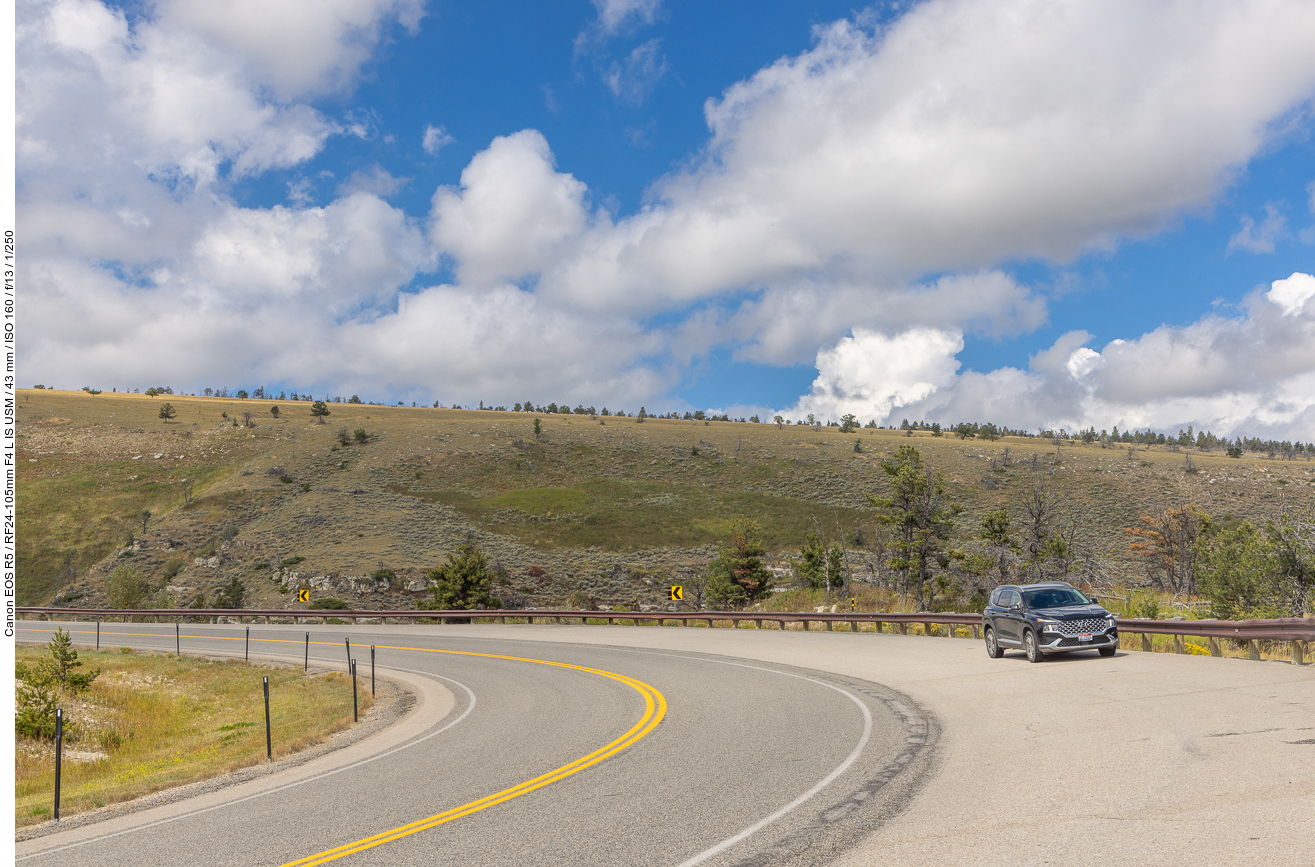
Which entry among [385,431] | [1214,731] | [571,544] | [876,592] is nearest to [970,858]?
[1214,731]

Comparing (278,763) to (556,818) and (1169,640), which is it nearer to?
(556,818)

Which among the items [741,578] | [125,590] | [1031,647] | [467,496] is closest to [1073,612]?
[1031,647]

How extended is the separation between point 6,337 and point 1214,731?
16.7m

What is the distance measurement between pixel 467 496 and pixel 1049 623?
63.5 meters

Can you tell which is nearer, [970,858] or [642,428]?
[970,858]

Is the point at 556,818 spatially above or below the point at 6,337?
below

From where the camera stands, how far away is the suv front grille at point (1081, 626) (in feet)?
52.0

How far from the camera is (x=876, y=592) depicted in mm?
41656

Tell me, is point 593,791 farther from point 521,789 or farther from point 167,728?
point 167,728

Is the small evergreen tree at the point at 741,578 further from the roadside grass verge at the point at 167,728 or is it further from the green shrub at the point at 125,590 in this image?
the green shrub at the point at 125,590

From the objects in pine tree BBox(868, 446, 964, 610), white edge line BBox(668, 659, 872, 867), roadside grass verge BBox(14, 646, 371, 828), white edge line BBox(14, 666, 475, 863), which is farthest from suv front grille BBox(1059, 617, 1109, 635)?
pine tree BBox(868, 446, 964, 610)

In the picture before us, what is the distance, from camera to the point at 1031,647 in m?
16.2

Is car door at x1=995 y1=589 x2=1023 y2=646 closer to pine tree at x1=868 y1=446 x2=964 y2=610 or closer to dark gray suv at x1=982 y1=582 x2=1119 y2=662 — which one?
dark gray suv at x1=982 y1=582 x2=1119 y2=662

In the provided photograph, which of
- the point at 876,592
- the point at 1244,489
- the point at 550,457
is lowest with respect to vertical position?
the point at 876,592
